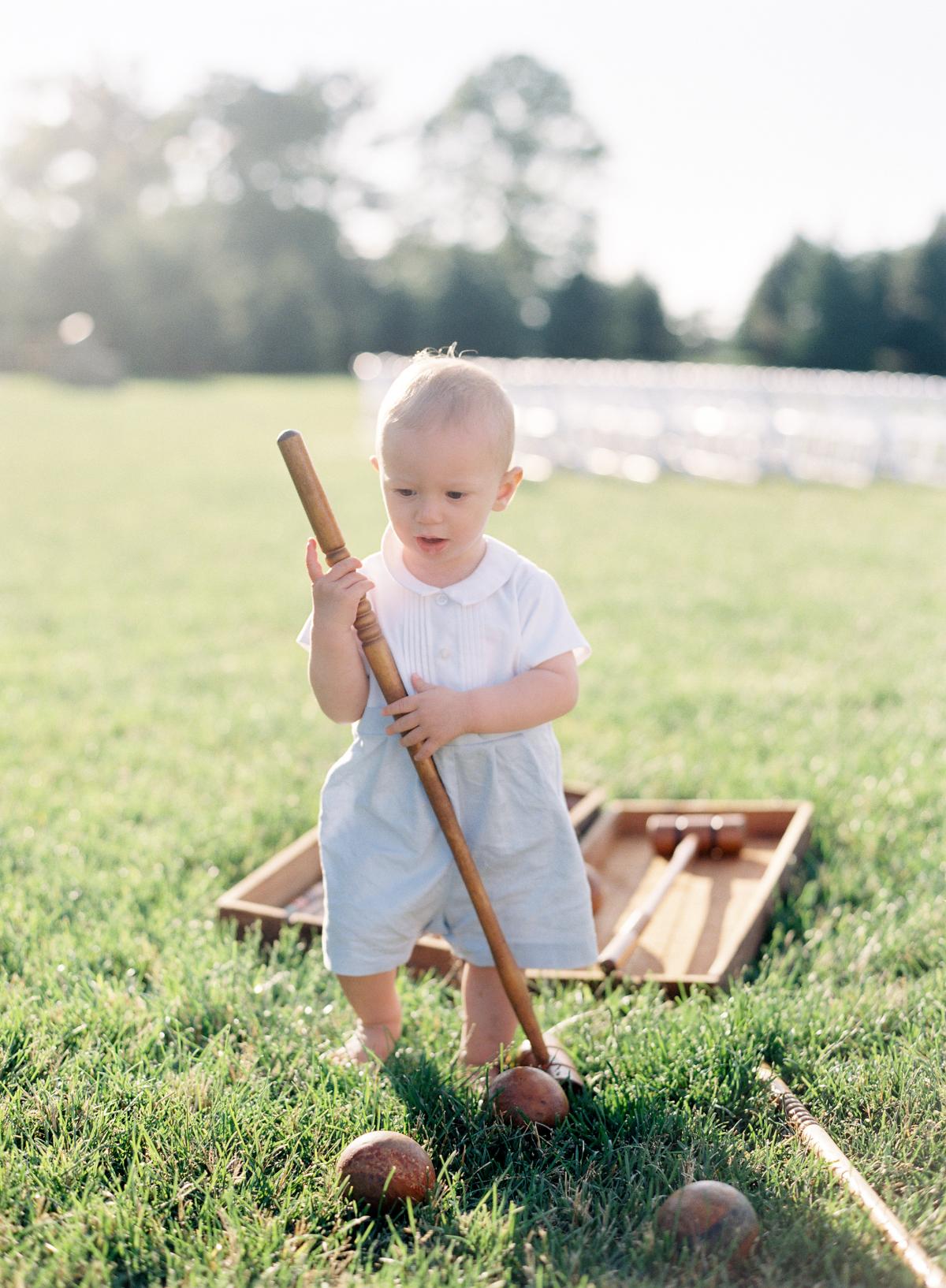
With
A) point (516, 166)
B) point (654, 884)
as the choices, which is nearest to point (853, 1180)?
point (654, 884)

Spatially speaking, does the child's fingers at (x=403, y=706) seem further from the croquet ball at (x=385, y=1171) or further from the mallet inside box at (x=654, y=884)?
the mallet inside box at (x=654, y=884)

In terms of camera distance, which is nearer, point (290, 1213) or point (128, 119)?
point (290, 1213)

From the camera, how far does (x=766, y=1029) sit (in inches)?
94.0

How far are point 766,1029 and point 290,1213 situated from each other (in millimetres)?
973

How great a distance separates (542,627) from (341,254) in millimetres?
41020

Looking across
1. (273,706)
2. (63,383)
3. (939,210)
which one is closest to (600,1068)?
(273,706)

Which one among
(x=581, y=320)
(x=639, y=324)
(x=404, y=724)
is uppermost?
(x=404, y=724)

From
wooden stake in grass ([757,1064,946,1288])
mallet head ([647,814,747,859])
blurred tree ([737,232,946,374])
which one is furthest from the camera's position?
blurred tree ([737,232,946,374])

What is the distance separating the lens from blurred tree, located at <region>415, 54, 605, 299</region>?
46.6m

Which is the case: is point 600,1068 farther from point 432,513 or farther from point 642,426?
point 642,426

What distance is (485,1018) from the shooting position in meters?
2.49

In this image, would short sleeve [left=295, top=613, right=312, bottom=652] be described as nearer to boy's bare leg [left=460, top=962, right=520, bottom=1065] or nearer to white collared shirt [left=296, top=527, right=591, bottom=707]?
white collared shirt [left=296, top=527, right=591, bottom=707]

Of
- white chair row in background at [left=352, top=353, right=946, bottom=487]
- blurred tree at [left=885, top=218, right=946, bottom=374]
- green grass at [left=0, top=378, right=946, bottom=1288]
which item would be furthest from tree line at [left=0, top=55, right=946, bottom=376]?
green grass at [left=0, top=378, right=946, bottom=1288]

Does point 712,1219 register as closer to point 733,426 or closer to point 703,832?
point 703,832
